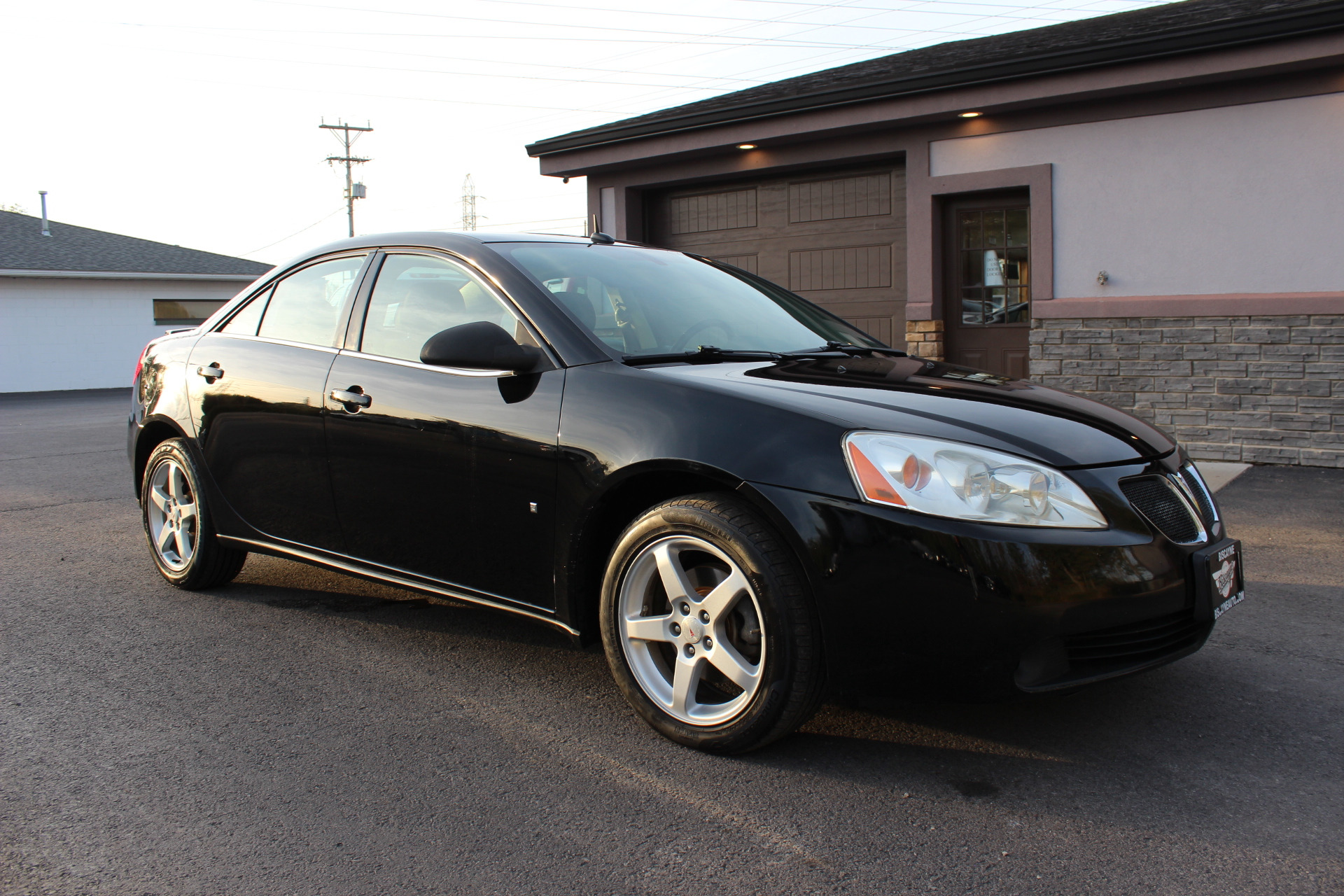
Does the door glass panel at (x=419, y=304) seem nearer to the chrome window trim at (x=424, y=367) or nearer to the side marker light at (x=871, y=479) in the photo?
the chrome window trim at (x=424, y=367)

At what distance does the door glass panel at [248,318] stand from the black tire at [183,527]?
56 cm

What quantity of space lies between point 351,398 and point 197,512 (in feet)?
4.43

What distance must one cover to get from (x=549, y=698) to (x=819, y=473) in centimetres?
128

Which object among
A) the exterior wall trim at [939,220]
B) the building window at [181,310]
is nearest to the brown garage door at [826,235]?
the exterior wall trim at [939,220]

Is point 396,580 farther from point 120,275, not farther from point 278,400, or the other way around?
point 120,275

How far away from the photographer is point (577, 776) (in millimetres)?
2805

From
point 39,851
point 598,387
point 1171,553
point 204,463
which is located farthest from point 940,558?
point 204,463

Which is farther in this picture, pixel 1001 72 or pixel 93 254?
pixel 93 254

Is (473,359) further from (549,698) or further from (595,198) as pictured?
(595,198)

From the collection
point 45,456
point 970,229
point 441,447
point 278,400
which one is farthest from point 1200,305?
point 45,456

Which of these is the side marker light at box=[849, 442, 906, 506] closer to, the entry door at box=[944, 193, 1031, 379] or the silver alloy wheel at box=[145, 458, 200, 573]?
the silver alloy wheel at box=[145, 458, 200, 573]

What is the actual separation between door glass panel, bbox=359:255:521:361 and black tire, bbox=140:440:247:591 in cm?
133

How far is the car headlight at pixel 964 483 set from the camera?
2.59 meters

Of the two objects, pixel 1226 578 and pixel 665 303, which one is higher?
pixel 665 303
